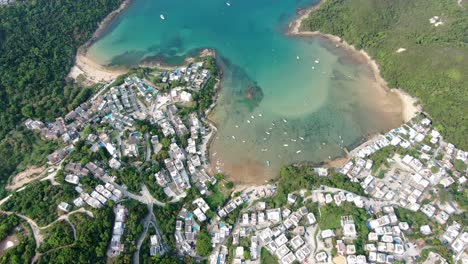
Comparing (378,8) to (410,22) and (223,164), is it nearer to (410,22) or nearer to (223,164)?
(410,22)

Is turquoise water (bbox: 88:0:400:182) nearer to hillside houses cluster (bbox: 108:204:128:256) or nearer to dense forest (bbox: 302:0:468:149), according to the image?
dense forest (bbox: 302:0:468:149)

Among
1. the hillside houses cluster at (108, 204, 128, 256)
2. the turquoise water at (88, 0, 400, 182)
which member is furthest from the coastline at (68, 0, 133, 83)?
the hillside houses cluster at (108, 204, 128, 256)

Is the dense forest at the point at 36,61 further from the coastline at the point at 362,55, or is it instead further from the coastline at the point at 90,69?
the coastline at the point at 362,55

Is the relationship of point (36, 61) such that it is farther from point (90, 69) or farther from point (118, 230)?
point (118, 230)

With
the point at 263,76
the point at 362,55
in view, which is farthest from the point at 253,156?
the point at 362,55

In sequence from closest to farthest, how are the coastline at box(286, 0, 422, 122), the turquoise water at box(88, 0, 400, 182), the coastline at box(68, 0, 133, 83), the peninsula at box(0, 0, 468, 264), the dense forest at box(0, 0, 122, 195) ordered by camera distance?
1. the peninsula at box(0, 0, 468, 264)
2. the dense forest at box(0, 0, 122, 195)
3. the turquoise water at box(88, 0, 400, 182)
4. the coastline at box(286, 0, 422, 122)
5. the coastline at box(68, 0, 133, 83)
